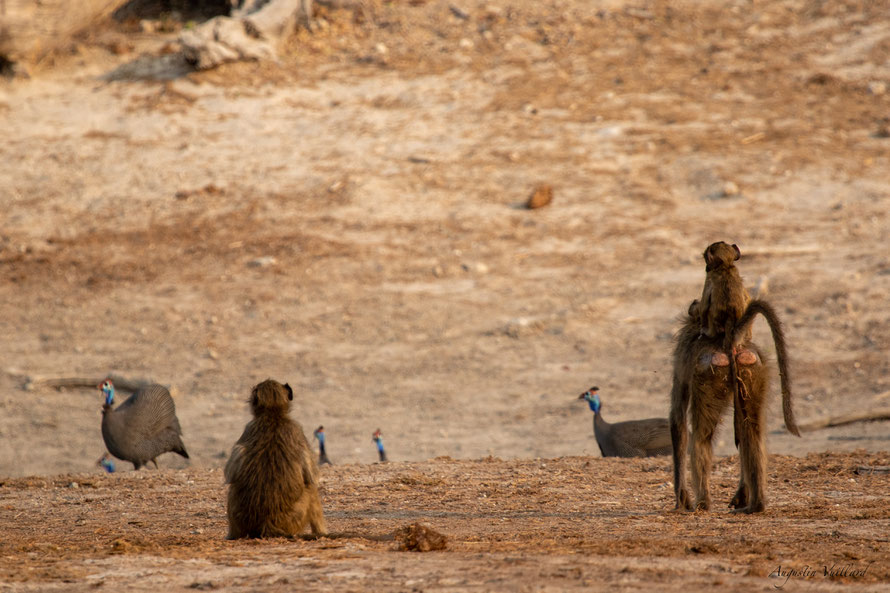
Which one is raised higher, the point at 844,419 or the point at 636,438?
the point at 844,419

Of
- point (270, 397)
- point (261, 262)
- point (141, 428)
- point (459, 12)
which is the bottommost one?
point (141, 428)

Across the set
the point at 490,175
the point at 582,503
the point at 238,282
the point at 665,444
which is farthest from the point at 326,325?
the point at 582,503

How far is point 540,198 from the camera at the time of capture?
1620 centimetres

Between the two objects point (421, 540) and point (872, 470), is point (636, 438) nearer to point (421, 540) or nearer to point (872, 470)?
point (872, 470)

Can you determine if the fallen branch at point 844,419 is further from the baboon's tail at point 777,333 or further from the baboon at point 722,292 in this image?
the baboon at point 722,292

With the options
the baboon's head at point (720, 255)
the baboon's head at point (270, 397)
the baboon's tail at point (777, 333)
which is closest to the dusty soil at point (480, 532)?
the baboon's tail at point (777, 333)

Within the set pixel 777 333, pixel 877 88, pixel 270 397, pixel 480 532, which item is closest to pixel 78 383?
pixel 270 397

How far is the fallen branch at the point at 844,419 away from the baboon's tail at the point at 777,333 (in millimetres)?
4958

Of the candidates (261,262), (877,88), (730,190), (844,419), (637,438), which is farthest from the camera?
(877,88)

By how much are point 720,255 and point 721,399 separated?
88 centimetres

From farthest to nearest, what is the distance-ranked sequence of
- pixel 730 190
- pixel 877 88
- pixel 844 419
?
1. pixel 877 88
2. pixel 730 190
3. pixel 844 419

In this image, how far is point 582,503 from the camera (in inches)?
276

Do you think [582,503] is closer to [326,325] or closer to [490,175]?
[326,325]

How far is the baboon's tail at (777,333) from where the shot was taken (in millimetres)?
5809
